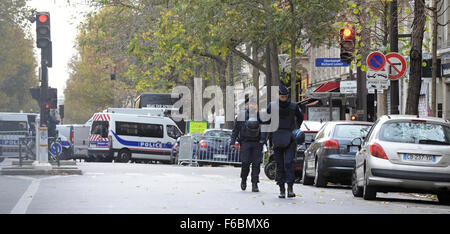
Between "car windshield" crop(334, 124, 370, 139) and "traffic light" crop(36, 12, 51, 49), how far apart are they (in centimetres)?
738

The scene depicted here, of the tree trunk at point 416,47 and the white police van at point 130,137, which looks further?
the white police van at point 130,137

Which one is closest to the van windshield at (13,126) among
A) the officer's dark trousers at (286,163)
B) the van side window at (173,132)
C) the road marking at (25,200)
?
the van side window at (173,132)

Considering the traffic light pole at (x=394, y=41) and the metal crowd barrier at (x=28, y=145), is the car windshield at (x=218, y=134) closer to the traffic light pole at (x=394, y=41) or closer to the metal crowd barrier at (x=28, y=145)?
the metal crowd barrier at (x=28, y=145)

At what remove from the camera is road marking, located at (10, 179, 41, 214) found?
1313 centimetres

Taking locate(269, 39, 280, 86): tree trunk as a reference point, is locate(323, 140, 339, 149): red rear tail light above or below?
below

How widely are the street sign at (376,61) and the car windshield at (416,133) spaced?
7.35 meters

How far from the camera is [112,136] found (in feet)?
153

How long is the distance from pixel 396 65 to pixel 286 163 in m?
7.82

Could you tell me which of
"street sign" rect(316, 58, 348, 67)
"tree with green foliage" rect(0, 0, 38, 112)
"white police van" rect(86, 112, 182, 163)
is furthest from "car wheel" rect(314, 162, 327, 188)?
"tree with green foliage" rect(0, 0, 38, 112)

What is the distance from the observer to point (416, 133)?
16.4 meters

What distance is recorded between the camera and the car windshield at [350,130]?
2092cm

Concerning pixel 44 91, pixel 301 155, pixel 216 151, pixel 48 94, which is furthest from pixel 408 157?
pixel 216 151

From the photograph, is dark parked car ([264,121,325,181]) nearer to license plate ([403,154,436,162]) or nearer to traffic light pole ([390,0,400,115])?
traffic light pole ([390,0,400,115])
